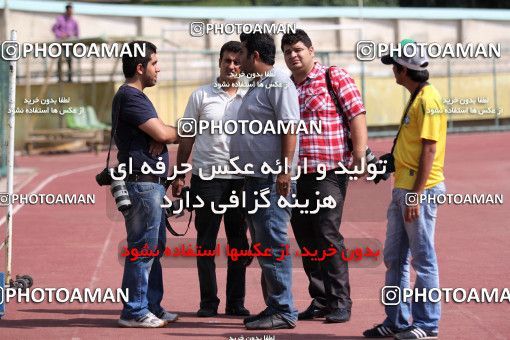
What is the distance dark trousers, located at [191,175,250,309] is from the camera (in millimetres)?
10508

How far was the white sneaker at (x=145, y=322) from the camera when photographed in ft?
32.8

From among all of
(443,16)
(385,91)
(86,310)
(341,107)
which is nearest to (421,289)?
(341,107)

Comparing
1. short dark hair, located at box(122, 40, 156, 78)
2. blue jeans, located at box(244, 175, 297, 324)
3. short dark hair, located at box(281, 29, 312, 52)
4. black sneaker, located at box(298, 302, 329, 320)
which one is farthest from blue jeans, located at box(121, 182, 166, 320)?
short dark hair, located at box(281, 29, 312, 52)

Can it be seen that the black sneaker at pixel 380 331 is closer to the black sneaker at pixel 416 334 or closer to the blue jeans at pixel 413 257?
the blue jeans at pixel 413 257

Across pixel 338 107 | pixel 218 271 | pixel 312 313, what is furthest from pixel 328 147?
pixel 218 271

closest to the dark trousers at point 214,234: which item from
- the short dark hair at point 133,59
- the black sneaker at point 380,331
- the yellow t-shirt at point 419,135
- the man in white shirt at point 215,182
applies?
the man in white shirt at point 215,182

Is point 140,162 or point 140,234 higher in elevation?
point 140,162

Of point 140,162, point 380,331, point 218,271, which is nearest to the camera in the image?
point 380,331

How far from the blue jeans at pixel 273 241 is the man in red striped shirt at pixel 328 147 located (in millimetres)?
383

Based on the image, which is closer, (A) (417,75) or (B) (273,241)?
(A) (417,75)

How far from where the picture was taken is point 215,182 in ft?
34.5

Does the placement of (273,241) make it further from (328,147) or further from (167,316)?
(167,316)

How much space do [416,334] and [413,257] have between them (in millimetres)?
515

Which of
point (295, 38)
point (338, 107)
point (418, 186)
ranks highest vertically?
point (295, 38)
